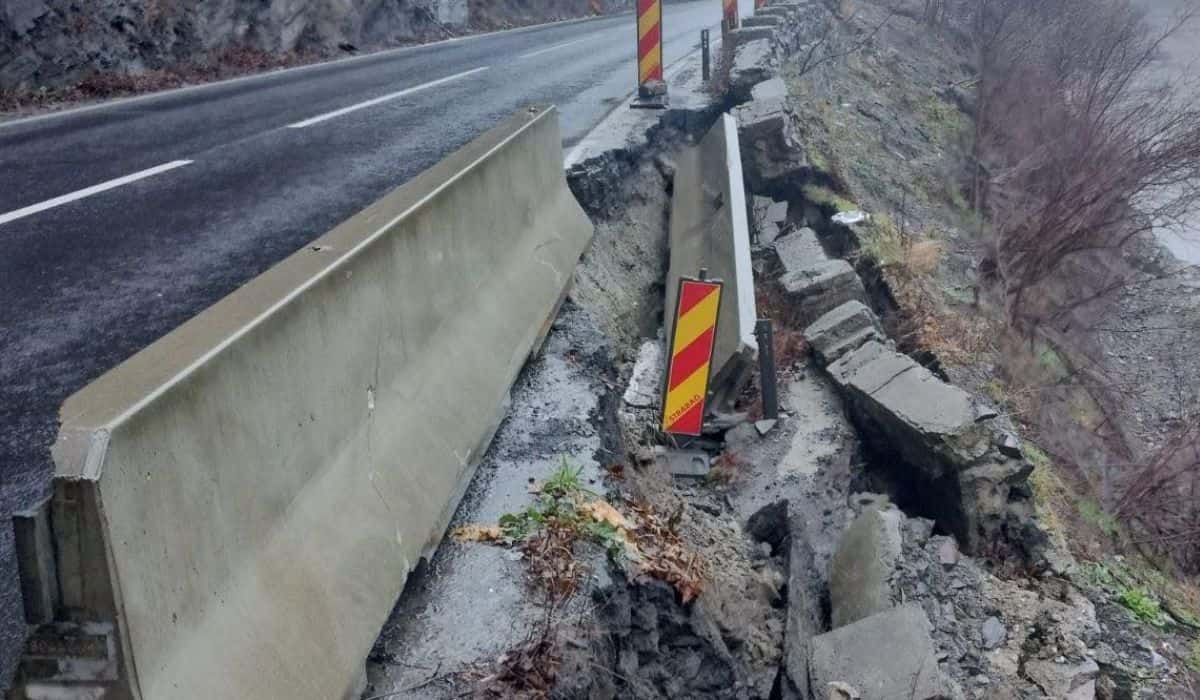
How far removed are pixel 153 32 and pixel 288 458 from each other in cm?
1221

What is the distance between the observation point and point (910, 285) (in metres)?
8.66

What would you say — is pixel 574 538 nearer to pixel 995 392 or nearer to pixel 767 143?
pixel 995 392

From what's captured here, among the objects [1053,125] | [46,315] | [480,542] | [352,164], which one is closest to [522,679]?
[480,542]

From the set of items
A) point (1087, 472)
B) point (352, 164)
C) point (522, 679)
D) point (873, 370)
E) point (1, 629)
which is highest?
point (352, 164)

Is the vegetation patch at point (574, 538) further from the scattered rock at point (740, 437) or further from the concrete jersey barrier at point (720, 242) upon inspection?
the scattered rock at point (740, 437)

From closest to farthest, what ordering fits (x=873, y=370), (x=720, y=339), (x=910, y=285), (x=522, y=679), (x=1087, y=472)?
(x=522, y=679)
(x=720, y=339)
(x=873, y=370)
(x=910, y=285)
(x=1087, y=472)

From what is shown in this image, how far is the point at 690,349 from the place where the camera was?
525 cm

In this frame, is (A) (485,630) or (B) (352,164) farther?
(B) (352,164)

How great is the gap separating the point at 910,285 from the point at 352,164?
477 centimetres

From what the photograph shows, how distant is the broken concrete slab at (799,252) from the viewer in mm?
7973

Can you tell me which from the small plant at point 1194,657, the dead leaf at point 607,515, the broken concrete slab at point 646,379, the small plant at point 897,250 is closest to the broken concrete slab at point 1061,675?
the small plant at point 1194,657

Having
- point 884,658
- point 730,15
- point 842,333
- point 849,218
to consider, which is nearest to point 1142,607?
point 842,333

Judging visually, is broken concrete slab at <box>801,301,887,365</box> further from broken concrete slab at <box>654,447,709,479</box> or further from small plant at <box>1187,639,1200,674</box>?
small plant at <box>1187,639,1200,674</box>

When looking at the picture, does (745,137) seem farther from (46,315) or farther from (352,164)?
(46,315)
